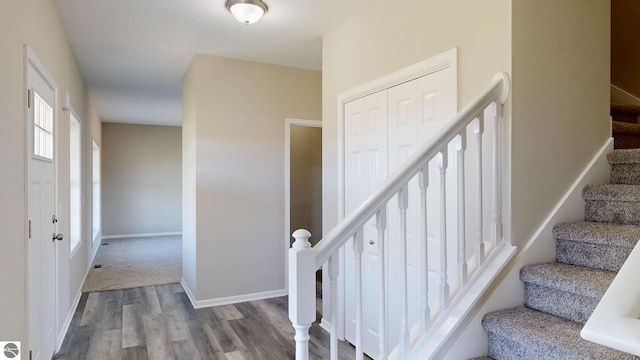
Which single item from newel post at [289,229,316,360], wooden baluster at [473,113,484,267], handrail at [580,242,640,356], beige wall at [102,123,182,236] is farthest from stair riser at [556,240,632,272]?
beige wall at [102,123,182,236]

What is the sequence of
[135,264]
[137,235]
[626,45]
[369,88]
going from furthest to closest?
[137,235] < [135,264] < [626,45] < [369,88]

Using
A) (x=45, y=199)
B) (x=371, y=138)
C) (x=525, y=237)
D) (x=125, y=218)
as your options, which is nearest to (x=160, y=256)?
(x=125, y=218)

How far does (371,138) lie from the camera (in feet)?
9.20

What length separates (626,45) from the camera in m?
3.06

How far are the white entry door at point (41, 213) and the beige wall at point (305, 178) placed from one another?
327 centimetres

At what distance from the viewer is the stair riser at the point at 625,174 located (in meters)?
1.95

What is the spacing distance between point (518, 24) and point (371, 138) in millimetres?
1236

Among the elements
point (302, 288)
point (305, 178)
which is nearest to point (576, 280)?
point (302, 288)

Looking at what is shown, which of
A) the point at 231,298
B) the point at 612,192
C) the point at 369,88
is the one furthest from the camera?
the point at 231,298

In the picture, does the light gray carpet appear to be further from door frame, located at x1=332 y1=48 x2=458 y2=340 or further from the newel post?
the newel post

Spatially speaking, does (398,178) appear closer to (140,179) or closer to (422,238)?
(422,238)

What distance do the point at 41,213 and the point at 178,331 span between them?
1498 millimetres

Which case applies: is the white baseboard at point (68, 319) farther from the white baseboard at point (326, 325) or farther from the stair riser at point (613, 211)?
the stair riser at point (613, 211)

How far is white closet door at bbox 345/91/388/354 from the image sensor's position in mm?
2717
